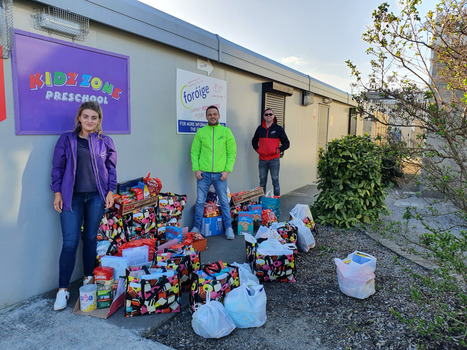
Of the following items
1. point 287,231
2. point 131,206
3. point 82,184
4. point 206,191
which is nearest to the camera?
point 82,184

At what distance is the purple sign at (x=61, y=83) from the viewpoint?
114 inches

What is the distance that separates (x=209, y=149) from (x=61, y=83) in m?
2.05

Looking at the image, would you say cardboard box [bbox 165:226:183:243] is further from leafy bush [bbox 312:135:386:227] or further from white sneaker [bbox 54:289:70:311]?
leafy bush [bbox 312:135:386:227]

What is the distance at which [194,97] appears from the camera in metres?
4.99

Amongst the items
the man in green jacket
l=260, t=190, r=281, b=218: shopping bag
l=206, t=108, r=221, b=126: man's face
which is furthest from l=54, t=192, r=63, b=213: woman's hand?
l=260, t=190, r=281, b=218: shopping bag

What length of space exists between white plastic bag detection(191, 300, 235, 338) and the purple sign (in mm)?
2130

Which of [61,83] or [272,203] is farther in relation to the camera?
[272,203]

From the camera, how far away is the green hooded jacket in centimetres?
470

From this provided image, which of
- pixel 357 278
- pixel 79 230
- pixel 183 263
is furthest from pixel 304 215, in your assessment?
pixel 79 230

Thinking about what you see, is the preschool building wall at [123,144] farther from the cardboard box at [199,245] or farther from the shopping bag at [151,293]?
the shopping bag at [151,293]

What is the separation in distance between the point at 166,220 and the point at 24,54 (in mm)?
2278

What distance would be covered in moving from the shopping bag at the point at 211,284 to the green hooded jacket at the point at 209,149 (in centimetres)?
199

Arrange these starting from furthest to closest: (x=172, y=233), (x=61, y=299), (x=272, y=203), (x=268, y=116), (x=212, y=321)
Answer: (x=268, y=116), (x=272, y=203), (x=172, y=233), (x=61, y=299), (x=212, y=321)

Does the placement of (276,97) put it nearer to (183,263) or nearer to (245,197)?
(245,197)
